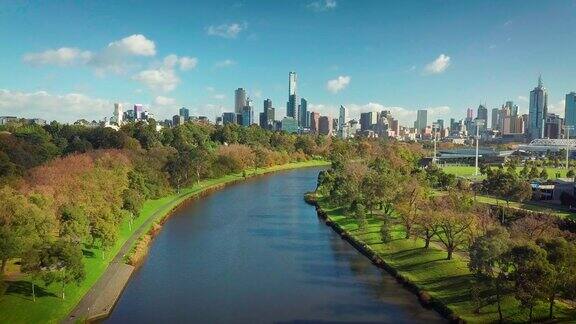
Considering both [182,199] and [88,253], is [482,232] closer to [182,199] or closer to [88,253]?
[88,253]

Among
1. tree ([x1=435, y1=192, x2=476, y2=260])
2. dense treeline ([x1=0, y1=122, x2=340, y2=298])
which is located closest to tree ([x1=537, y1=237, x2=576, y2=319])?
tree ([x1=435, y1=192, x2=476, y2=260])

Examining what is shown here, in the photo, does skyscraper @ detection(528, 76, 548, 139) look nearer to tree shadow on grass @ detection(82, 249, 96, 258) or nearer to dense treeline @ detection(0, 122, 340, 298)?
dense treeline @ detection(0, 122, 340, 298)

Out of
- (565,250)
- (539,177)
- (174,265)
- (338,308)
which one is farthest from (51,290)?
(539,177)

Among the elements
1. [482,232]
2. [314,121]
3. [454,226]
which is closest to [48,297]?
[454,226]

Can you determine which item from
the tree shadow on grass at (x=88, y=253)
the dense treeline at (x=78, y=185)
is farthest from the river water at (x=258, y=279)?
the dense treeline at (x=78, y=185)

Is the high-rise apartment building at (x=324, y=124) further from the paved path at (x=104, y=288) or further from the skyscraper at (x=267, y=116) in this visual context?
the paved path at (x=104, y=288)

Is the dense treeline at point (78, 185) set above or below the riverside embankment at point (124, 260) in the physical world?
above

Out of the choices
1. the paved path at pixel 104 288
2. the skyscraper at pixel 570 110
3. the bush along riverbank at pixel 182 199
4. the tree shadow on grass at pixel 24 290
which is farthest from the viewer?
the skyscraper at pixel 570 110
